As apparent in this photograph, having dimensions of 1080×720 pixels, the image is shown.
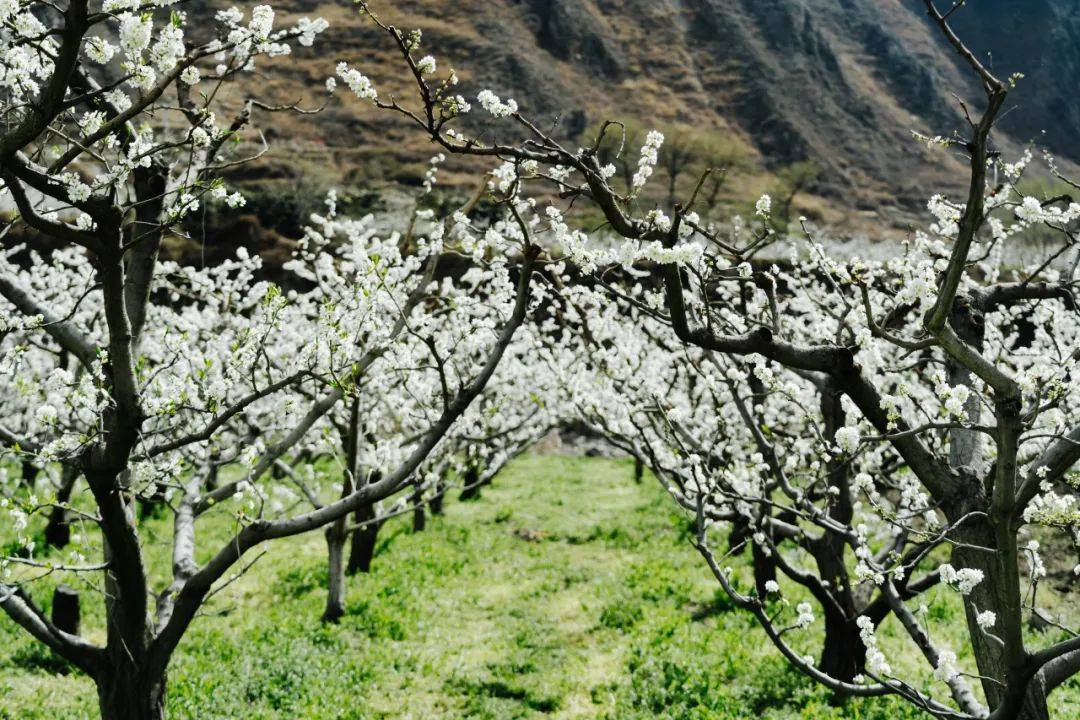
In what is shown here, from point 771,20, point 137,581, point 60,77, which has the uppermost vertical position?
point 771,20

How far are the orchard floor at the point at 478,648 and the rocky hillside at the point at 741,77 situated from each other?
6464cm

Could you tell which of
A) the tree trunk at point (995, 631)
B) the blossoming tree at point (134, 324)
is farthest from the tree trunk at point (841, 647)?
the blossoming tree at point (134, 324)

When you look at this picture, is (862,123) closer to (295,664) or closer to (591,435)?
(591,435)

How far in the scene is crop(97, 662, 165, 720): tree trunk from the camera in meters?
5.15

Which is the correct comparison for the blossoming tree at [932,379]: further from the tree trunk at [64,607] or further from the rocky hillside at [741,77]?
the rocky hillside at [741,77]

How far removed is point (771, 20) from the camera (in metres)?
103

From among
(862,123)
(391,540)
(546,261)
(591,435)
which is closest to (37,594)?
(391,540)

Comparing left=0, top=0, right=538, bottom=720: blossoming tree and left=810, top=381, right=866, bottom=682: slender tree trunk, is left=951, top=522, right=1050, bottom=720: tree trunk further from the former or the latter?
left=0, top=0, right=538, bottom=720: blossoming tree

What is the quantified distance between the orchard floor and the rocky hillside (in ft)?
212

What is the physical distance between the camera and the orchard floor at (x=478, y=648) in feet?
26.8

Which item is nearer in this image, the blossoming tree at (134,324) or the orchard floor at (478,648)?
the blossoming tree at (134,324)

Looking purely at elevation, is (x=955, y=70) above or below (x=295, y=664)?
above

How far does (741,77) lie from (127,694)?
340 ft

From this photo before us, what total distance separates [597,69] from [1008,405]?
99.3 metres
